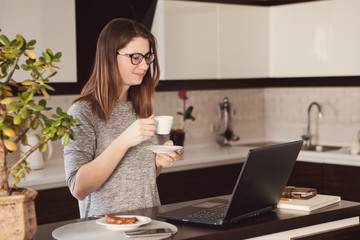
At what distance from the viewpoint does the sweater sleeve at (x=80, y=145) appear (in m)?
2.12

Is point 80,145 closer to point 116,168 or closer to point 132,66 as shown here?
A: point 116,168

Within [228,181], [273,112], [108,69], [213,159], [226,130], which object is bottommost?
[228,181]

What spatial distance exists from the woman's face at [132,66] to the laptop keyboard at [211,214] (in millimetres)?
586

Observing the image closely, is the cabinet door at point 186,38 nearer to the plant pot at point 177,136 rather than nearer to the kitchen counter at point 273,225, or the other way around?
the plant pot at point 177,136

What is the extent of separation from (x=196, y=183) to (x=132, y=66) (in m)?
1.92

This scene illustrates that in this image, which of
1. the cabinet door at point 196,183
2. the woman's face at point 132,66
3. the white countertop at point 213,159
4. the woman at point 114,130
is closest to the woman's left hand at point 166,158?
the woman at point 114,130

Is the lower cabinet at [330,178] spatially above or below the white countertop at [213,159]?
below

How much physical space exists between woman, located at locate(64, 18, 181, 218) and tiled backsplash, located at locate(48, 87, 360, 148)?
2.25 metres

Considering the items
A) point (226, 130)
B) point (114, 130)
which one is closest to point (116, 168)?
point (114, 130)

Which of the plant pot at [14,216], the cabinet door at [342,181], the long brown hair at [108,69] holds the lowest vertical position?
the cabinet door at [342,181]

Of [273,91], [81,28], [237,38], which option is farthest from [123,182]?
[273,91]

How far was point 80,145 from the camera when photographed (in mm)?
2146

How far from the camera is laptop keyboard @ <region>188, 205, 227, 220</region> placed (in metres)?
1.97

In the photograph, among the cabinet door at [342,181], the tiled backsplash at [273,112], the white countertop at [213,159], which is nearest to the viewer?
the white countertop at [213,159]
